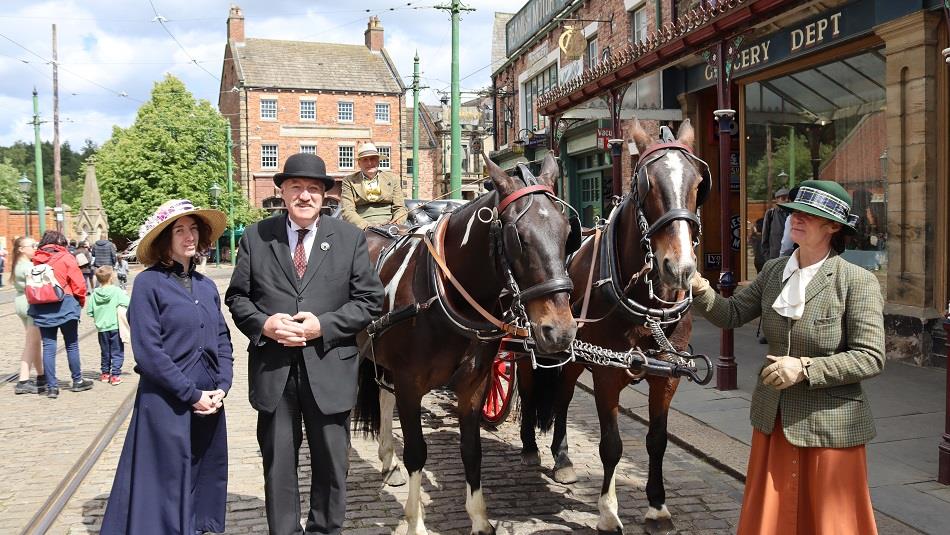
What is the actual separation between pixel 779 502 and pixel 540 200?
170 cm

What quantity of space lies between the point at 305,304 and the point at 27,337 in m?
7.17

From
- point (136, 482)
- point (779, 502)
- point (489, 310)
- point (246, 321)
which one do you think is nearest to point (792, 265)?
point (779, 502)

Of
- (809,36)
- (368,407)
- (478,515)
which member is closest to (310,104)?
(809,36)

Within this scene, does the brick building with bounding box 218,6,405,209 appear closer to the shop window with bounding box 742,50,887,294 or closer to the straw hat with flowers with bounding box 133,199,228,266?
the shop window with bounding box 742,50,887,294

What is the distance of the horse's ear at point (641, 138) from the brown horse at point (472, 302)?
683 mm

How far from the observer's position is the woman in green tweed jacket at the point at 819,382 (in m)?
2.89

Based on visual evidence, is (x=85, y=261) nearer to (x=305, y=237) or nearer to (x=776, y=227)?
(x=776, y=227)

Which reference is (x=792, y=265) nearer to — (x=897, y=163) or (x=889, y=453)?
(x=889, y=453)

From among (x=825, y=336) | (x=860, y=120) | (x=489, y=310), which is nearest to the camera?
(x=825, y=336)

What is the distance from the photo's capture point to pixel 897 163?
27.4ft

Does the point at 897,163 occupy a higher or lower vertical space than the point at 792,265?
higher

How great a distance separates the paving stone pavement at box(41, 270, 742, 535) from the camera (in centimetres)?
457

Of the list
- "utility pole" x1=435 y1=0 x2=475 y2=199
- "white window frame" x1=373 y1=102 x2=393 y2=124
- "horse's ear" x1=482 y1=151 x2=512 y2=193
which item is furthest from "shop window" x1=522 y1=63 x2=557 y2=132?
"white window frame" x1=373 y1=102 x2=393 y2=124

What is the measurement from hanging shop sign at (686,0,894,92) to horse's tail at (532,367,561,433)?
4.49 m
